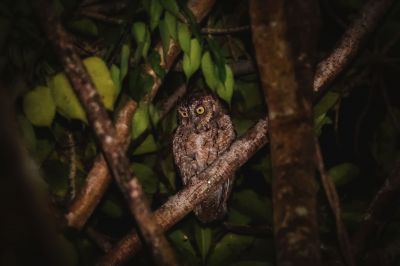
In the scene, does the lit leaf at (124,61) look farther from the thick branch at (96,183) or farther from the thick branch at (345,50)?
the thick branch at (345,50)

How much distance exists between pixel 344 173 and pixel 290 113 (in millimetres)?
1112

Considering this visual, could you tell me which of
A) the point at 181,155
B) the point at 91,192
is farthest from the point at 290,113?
the point at 181,155

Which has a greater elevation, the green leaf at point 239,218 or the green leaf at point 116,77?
the green leaf at point 116,77

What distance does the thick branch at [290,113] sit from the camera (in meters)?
1.45

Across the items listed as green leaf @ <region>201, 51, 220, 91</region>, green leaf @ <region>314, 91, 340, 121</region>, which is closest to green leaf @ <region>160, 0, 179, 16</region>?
green leaf @ <region>201, 51, 220, 91</region>

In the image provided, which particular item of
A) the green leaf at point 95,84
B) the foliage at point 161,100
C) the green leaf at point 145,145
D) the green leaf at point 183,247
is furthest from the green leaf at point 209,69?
the green leaf at point 183,247

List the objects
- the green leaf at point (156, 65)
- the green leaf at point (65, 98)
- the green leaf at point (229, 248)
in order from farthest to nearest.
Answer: the green leaf at point (229, 248), the green leaf at point (156, 65), the green leaf at point (65, 98)

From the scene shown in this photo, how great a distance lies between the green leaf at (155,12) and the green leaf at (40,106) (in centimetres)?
44

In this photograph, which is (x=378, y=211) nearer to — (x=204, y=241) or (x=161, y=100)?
(x=204, y=241)

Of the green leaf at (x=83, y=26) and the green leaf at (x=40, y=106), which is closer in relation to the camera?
the green leaf at (x=40, y=106)

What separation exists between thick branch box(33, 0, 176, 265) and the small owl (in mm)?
2281

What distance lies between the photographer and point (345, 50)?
2.14 m

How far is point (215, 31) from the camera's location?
238cm

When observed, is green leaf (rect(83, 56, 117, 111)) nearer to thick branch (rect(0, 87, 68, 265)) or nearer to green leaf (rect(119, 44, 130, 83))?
green leaf (rect(119, 44, 130, 83))
